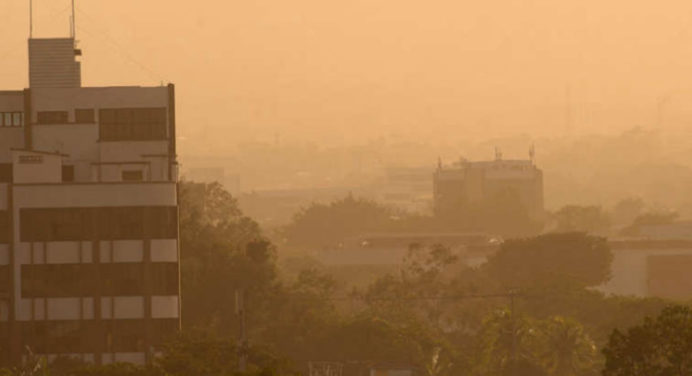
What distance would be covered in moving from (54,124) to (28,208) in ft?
28.1

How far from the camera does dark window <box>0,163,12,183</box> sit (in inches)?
4306

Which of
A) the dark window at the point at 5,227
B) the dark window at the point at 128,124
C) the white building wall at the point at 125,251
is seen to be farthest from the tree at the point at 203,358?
the dark window at the point at 128,124

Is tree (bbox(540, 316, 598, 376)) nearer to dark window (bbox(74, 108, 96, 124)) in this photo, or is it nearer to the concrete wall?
dark window (bbox(74, 108, 96, 124))

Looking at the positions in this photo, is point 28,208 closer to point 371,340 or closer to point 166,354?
point 166,354

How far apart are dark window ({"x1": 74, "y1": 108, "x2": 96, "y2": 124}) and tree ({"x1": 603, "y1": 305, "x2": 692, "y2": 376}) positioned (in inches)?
1929

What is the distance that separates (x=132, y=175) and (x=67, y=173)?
3.67 m

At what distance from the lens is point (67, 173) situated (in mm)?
112312

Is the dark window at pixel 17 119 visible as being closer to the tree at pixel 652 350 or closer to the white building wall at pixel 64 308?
the white building wall at pixel 64 308

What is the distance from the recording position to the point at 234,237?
183 m

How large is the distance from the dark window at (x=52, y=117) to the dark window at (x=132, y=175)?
4674 mm

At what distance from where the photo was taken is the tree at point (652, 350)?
70312 millimetres

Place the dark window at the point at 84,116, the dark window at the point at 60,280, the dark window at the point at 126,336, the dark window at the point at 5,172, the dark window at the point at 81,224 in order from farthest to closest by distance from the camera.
→ the dark window at the point at 84,116 → the dark window at the point at 5,172 → the dark window at the point at 81,224 → the dark window at the point at 60,280 → the dark window at the point at 126,336

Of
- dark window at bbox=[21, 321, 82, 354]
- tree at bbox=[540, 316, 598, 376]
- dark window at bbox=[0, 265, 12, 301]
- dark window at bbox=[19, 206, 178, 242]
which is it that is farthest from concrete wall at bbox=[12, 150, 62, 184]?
tree at bbox=[540, 316, 598, 376]

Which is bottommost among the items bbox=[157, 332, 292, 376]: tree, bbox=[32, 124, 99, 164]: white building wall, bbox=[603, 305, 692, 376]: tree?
bbox=[157, 332, 292, 376]: tree
